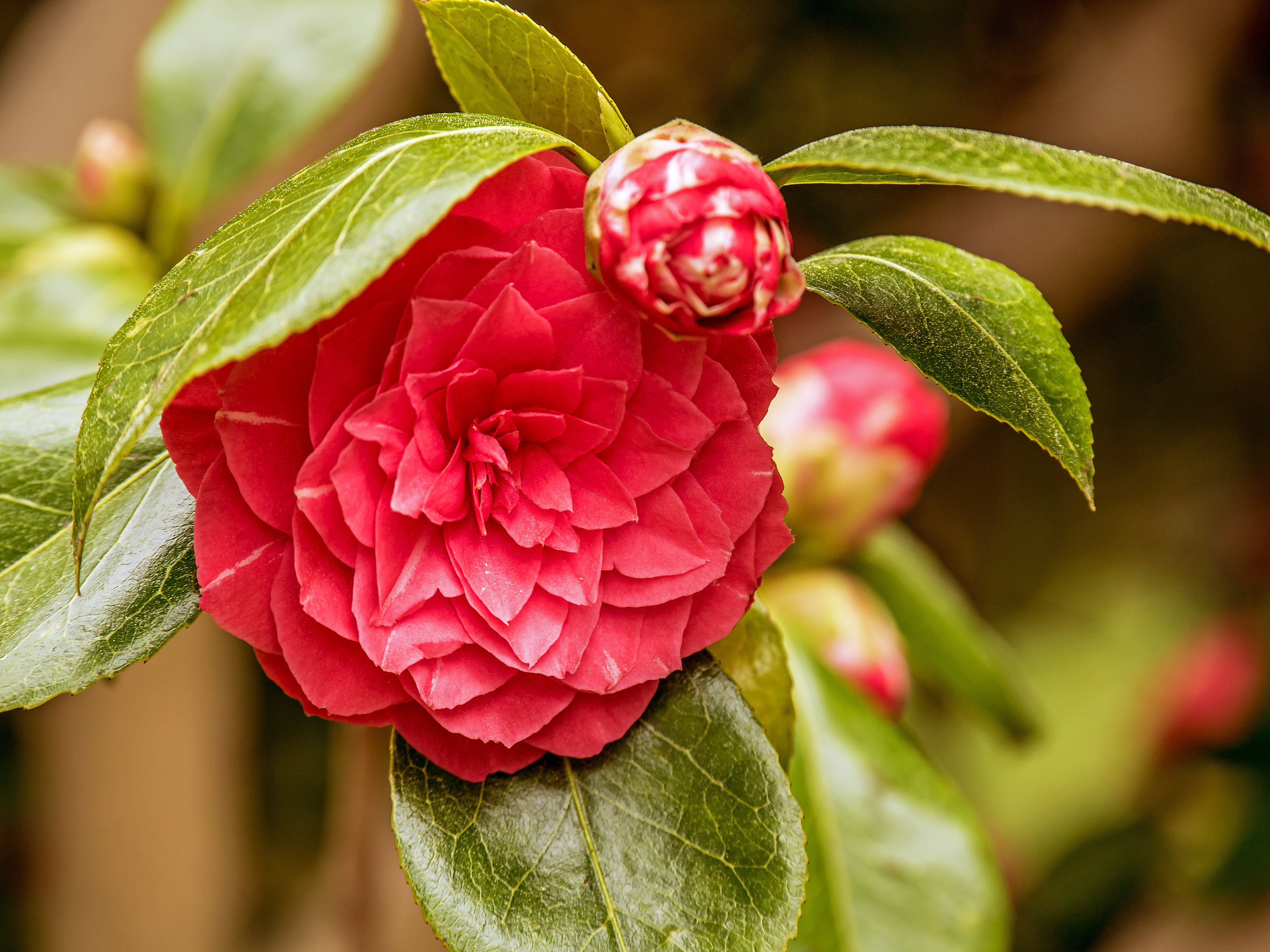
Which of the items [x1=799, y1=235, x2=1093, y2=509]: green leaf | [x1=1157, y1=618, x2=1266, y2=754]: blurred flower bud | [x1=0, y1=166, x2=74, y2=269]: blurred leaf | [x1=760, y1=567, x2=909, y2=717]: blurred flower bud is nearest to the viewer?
[x1=799, y1=235, x2=1093, y2=509]: green leaf

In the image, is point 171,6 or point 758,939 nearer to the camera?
point 758,939

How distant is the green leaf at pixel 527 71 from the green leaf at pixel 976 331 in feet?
0.39

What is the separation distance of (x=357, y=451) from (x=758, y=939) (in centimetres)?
25

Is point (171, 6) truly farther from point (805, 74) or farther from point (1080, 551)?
point (1080, 551)

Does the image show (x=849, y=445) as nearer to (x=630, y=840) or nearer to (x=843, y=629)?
(x=843, y=629)

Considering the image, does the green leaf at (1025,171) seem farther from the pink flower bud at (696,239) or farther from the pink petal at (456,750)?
the pink petal at (456,750)

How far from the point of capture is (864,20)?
1.69m

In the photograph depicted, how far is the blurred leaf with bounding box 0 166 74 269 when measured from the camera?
88 cm

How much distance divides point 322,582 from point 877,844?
0.50 metres

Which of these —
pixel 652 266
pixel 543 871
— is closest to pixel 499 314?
pixel 652 266

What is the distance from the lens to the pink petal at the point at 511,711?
1.24 feet

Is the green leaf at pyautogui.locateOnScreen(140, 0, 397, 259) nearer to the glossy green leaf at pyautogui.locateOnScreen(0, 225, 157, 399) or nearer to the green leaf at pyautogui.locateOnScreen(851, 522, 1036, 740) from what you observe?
the glossy green leaf at pyautogui.locateOnScreen(0, 225, 157, 399)

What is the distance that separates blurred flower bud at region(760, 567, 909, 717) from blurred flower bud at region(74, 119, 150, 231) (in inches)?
25.5

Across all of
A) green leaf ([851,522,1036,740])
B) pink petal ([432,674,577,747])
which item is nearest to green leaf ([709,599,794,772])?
pink petal ([432,674,577,747])
